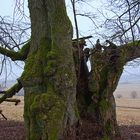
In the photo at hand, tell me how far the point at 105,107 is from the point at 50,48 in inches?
127

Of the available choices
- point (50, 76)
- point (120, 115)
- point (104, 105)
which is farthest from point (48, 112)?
point (120, 115)

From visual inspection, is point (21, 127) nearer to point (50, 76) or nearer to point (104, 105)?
point (104, 105)

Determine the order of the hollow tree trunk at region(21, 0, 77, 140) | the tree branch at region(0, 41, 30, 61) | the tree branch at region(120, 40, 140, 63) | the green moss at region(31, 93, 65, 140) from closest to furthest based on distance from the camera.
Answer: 1. the green moss at region(31, 93, 65, 140)
2. the hollow tree trunk at region(21, 0, 77, 140)
3. the tree branch at region(0, 41, 30, 61)
4. the tree branch at region(120, 40, 140, 63)

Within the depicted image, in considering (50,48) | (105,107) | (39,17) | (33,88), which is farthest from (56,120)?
(105,107)

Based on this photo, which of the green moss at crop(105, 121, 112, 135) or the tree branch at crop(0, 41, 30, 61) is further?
the green moss at crop(105, 121, 112, 135)

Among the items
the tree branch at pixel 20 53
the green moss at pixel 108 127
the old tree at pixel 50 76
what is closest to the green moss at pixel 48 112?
the old tree at pixel 50 76

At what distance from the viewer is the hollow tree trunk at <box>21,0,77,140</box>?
888cm

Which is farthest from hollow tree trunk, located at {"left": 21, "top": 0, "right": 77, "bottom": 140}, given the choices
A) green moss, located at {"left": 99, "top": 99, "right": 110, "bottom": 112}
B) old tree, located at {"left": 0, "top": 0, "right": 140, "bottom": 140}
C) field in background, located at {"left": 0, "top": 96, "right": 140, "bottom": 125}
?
field in background, located at {"left": 0, "top": 96, "right": 140, "bottom": 125}

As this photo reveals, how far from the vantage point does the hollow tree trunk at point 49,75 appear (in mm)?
8875

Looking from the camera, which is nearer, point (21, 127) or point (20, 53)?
point (20, 53)

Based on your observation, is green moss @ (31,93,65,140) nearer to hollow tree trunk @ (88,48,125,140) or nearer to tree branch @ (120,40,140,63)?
hollow tree trunk @ (88,48,125,140)

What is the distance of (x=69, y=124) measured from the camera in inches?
388

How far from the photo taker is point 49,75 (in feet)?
29.7

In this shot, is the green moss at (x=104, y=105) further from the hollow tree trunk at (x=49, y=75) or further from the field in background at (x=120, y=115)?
the field in background at (x=120, y=115)
